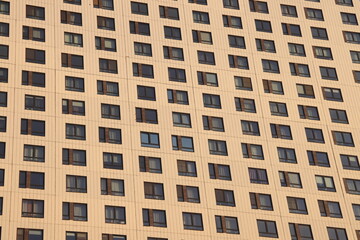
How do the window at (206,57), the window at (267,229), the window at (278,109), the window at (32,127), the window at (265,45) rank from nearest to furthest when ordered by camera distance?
the window at (32,127) < the window at (267,229) < the window at (278,109) < the window at (206,57) < the window at (265,45)

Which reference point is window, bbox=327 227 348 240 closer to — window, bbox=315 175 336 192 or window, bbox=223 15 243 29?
window, bbox=315 175 336 192

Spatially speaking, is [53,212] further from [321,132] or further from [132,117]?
[321,132]

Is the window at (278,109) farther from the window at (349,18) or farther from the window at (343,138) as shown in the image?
the window at (349,18)

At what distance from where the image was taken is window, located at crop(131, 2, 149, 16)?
85.2 metres

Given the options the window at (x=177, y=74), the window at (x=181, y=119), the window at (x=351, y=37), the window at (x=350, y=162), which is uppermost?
the window at (x=351, y=37)

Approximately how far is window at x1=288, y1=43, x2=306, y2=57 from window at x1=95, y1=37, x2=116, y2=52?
61.2 feet

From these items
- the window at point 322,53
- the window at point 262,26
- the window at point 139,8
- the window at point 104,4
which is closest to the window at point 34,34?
the window at point 104,4

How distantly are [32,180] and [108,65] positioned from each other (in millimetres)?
14649

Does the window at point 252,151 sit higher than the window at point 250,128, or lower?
lower

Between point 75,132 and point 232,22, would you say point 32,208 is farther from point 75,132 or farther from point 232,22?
point 232,22

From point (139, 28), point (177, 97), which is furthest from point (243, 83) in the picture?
point (139, 28)

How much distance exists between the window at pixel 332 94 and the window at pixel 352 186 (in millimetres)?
9091

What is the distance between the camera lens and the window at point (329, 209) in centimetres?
7880

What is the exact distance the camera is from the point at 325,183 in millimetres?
80562
